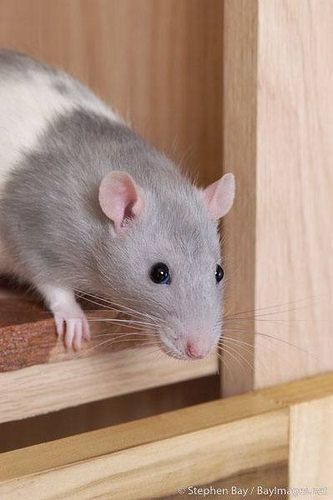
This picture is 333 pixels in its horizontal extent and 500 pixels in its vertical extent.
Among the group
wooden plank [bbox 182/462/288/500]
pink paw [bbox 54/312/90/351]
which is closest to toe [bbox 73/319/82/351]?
pink paw [bbox 54/312/90/351]

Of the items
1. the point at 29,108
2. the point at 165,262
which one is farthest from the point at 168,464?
the point at 29,108

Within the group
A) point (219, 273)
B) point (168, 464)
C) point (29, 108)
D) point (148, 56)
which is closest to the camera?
point (168, 464)

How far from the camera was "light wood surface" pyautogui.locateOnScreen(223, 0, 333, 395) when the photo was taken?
4.33 ft

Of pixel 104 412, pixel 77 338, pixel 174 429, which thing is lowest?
pixel 104 412

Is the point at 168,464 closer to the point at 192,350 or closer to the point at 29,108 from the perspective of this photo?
the point at 192,350

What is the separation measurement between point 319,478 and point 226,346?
0.22 meters

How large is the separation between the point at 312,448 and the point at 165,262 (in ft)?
1.09

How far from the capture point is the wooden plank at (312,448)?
4.28 feet

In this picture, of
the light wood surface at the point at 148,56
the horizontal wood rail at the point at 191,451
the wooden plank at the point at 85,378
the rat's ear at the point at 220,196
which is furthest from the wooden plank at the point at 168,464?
the light wood surface at the point at 148,56

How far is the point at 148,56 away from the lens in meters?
1.70

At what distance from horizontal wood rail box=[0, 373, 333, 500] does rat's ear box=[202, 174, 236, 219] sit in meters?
0.25

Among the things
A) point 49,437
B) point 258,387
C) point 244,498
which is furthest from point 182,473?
point 49,437

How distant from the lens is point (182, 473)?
1196 millimetres

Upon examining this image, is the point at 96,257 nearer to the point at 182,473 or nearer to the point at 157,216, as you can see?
the point at 157,216
